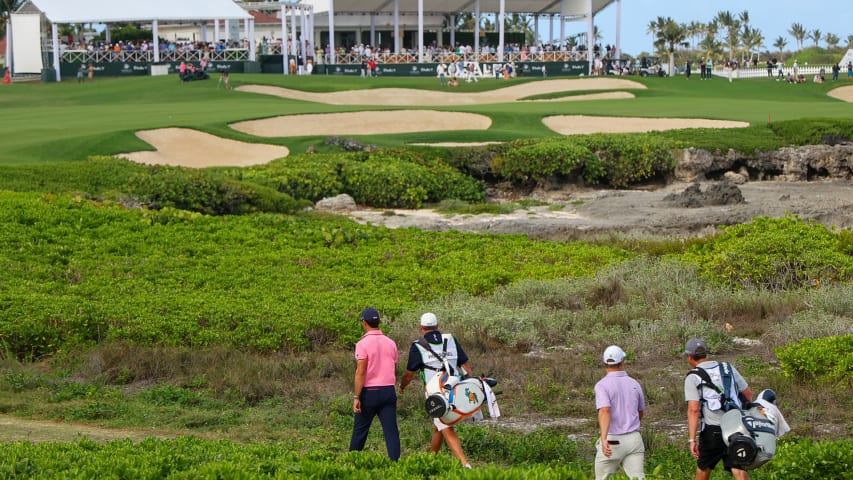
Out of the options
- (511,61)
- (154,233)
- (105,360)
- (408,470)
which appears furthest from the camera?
(511,61)

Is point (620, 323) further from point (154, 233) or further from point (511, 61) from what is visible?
point (511, 61)

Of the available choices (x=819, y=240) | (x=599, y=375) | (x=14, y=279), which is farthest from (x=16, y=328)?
(x=819, y=240)

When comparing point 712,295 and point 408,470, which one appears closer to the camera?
Result: point 408,470

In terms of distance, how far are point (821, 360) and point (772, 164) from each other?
2033 centimetres

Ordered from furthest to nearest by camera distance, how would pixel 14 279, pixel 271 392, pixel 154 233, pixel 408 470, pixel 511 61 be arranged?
1. pixel 511 61
2. pixel 154 233
3. pixel 14 279
4. pixel 271 392
5. pixel 408 470

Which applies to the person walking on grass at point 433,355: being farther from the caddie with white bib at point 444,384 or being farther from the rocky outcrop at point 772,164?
the rocky outcrop at point 772,164

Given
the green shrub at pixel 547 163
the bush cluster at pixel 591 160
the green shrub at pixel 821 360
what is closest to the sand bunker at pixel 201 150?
the green shrub at pixel 547 163

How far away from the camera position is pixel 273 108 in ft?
132

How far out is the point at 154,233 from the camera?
18.9 metres

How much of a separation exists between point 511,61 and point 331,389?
48.9 meters

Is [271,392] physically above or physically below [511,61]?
below

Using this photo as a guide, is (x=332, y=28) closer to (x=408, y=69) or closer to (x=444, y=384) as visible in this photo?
(x=408, y=69)

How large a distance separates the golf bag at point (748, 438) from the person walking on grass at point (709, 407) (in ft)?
0.45

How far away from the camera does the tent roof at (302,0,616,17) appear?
6366cm
